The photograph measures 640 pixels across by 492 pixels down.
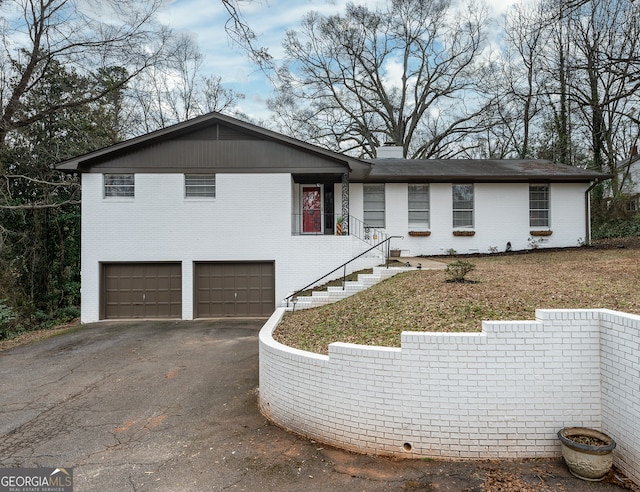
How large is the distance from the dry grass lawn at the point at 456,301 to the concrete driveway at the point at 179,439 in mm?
1479

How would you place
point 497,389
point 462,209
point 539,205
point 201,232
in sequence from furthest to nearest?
point 539,205, point 462,209, point 201,232, point 497,389

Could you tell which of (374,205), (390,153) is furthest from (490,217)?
(390,153)

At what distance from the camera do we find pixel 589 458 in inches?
139

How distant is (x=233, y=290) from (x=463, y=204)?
30.5 feet

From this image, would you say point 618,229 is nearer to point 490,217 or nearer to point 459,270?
point 490,217

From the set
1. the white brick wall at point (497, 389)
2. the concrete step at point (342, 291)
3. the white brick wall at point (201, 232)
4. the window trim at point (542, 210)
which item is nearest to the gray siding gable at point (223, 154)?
the white brick wall at point (201, 232)

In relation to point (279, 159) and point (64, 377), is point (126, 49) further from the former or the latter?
point (64, 377)

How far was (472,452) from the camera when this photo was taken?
3.99m

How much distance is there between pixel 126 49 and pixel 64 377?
11.4 meters

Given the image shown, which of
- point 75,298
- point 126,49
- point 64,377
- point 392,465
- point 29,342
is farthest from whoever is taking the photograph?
point 75,298

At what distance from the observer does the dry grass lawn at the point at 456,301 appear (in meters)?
5.71

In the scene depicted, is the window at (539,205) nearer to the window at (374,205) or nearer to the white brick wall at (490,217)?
the white brick wall at (490,217)

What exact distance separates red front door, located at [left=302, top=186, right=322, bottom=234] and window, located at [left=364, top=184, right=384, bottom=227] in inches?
70.5

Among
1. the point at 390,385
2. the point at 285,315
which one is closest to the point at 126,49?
the point at 285,315
